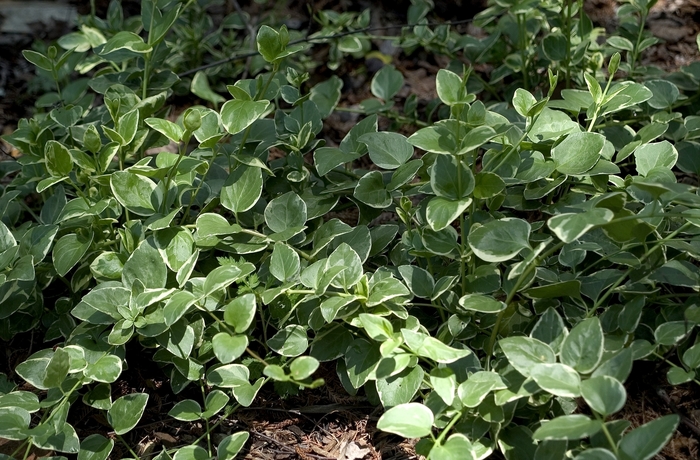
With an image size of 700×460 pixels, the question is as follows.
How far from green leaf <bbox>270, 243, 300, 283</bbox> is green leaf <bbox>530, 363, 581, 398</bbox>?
0.61 meters

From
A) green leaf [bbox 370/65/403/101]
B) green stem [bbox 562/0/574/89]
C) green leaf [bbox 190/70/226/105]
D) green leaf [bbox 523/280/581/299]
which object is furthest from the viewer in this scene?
green leaf [bbox 190/70/226/105]

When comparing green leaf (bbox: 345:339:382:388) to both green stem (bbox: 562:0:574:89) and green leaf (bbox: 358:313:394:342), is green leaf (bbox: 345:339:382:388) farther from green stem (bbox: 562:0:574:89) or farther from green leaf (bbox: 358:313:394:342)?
green stem (bbox: 562:0:574:89)

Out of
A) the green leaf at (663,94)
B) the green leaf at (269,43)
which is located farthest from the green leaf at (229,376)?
the green leaf at (663,94)

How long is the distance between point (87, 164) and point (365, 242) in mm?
774

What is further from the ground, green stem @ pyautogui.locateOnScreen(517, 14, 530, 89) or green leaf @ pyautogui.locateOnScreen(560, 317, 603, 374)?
green stem @ pyautogui.locateOnScreen(517, 14, 530, 89)

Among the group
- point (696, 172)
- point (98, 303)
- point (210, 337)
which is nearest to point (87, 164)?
point (98, 303)

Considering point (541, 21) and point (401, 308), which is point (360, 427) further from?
point (541, 21)

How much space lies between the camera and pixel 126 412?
1.69m

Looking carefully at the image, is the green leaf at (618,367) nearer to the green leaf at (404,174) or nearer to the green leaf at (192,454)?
the green leaf at (404,174)

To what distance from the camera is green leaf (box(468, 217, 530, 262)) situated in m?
A: 1.57

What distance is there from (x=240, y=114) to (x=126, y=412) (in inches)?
29.8

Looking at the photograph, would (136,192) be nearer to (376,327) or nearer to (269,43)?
(269,43)

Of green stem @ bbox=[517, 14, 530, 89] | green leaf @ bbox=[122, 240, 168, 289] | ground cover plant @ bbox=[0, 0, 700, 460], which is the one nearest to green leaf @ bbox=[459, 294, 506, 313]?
ground cover plant @ bbox=[0, 0, 700, 460]

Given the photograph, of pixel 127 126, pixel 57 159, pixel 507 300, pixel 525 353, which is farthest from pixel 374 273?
pixel 57 159
